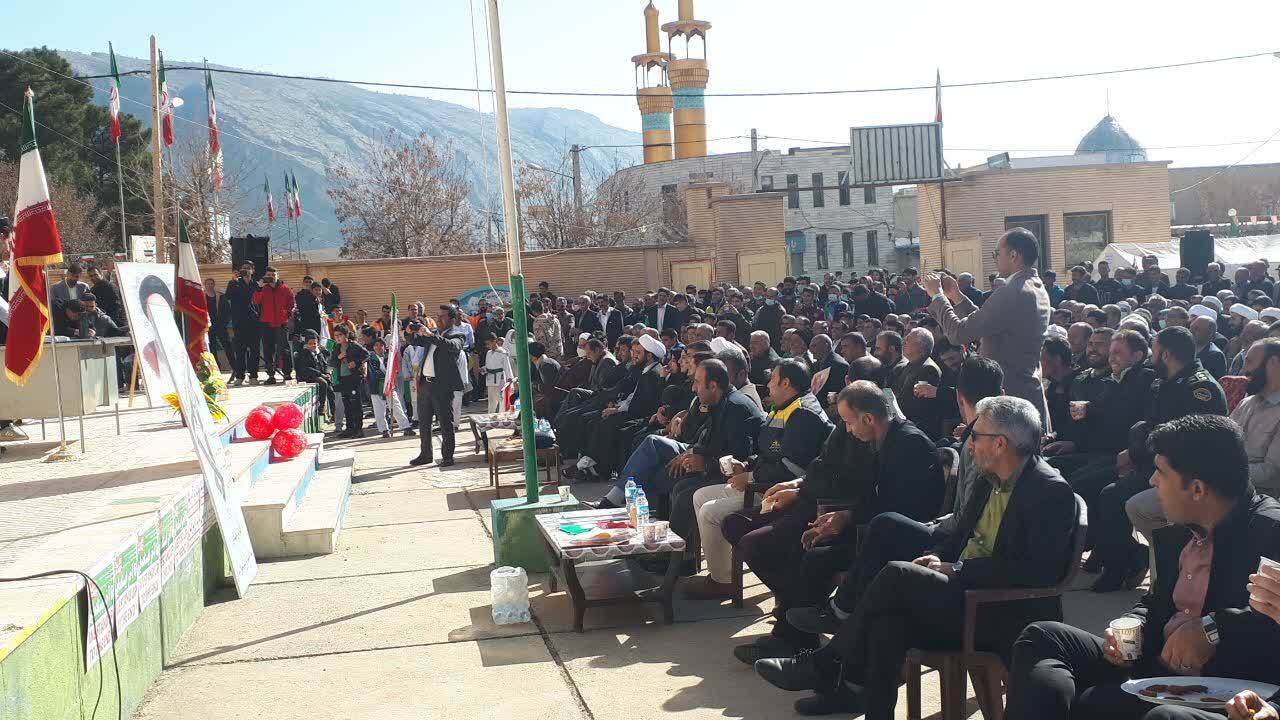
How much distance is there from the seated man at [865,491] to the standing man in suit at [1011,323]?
5.69ft

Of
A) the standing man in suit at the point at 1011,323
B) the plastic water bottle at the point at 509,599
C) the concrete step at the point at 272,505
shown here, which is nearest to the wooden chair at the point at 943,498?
the standing man in suit at the point at 1011,323

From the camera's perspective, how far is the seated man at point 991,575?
4.60 meters

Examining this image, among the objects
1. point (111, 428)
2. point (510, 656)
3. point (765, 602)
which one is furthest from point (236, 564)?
point (111, 428)

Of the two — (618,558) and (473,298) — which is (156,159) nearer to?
(618,558)

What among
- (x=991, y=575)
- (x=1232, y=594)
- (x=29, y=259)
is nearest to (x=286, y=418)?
(x=29, y=259)

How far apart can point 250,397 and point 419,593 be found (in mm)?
9187

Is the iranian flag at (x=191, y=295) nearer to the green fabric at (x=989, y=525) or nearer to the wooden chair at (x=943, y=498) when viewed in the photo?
the wooden chair at (x=943, y=498)

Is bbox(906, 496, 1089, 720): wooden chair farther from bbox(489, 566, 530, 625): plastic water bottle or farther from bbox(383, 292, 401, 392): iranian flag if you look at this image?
bbox(383, 292, 401, 392): iranian flag

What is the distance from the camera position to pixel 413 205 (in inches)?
2073

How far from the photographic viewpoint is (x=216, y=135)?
2972 cm

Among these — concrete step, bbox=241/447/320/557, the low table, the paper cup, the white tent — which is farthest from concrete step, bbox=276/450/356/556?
the white tent

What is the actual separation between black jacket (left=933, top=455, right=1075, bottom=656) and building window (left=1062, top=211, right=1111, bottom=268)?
1183 inches

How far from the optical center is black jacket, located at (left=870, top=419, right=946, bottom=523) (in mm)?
5926

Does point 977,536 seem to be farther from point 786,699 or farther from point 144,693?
point 144,693
